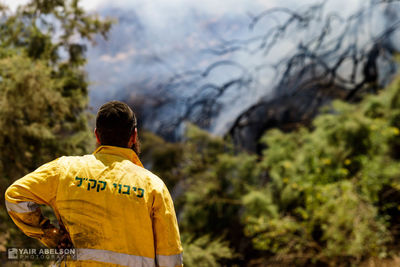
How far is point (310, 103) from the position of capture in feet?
26.2

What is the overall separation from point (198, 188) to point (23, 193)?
244 inches

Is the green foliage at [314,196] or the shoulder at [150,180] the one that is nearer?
the shoulder at [150,180]

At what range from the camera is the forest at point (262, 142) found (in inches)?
177

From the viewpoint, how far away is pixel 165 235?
1334mm

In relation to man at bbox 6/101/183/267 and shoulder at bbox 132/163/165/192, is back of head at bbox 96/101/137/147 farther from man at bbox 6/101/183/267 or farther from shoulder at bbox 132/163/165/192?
shoulder at bbox 132/163/165/192

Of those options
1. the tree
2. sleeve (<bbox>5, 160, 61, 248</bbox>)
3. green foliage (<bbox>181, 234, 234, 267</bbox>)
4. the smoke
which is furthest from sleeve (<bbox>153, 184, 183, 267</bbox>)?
the smoke

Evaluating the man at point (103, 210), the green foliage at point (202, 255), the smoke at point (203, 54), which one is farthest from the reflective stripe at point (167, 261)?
the smoke at point (203, 54)

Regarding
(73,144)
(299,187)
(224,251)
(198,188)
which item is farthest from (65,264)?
(198,188)

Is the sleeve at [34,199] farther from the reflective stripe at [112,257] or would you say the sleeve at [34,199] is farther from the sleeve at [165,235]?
the sleeve at [165,235]

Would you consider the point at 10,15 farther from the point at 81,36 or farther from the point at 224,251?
the point at 224,251

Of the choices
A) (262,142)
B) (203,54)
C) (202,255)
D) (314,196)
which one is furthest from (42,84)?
(203,54)

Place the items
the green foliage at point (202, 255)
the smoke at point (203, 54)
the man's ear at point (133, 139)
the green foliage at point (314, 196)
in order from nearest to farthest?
the man's ear at point (133, 139), the green foliage at point (314, 196), the green foliage at point (202, 255), the smoke at point (203, 54)

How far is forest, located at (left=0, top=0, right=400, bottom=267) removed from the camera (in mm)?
4496

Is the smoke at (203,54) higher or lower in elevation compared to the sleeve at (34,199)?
higher
